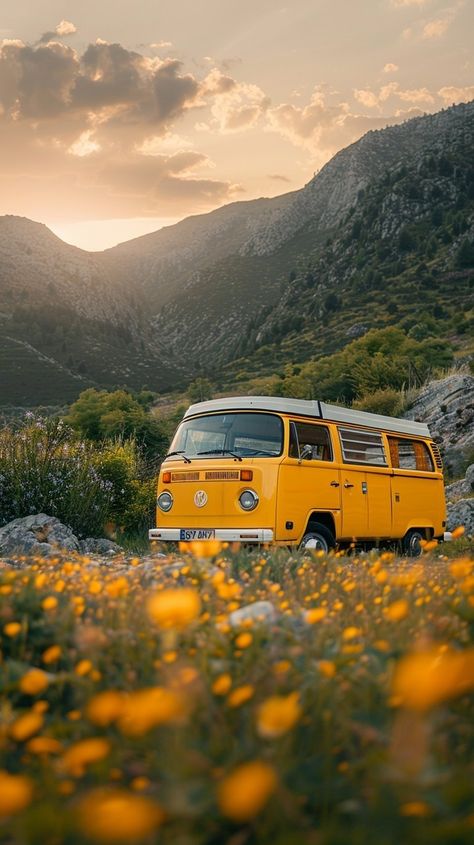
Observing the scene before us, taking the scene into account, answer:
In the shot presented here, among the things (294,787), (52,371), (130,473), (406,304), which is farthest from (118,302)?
(294,787)

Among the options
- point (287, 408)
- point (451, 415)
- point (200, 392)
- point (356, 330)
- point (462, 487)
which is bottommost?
point (462, 487)

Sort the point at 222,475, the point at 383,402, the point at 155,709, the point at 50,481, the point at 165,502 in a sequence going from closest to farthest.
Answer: the point at 155,709 → the point at 222,475 → the point at 165,502 → the point at 50,481 → the point at 383,402

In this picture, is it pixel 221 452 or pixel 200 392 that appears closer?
pixel 221 452

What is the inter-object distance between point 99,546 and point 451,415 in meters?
10.3

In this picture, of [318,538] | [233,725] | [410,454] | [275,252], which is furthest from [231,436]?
[275,252]

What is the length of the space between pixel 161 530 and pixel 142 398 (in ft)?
148

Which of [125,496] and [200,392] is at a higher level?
[200,392]

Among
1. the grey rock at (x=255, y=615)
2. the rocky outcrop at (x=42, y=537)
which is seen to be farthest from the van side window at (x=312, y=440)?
the grey rock at (x=255, y=615)

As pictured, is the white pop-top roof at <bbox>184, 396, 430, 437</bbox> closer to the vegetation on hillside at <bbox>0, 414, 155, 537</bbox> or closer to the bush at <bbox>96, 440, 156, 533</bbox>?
the vegetation on hillside at <bbox>0, 414, 155, 537</bbox>

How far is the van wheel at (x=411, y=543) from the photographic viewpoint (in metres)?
10.8

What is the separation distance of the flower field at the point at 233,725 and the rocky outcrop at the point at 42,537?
5114 mm

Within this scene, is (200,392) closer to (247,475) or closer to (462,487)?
(462,487)

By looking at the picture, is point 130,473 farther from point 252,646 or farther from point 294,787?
point 294,787

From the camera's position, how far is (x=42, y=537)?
877 cm
